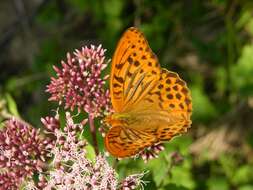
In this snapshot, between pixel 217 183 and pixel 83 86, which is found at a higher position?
pixel 83 86

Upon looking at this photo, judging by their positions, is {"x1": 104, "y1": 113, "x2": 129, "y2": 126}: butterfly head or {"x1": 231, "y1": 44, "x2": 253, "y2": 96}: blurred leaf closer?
{"x1": 104, "y1": 113, "x2": 129, "y2": 126}: butterfly head

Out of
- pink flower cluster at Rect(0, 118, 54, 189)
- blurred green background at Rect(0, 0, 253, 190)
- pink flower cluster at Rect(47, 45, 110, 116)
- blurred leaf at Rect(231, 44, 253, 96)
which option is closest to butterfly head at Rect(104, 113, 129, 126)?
pink flower cluster at Rect(47, 45, 110, 116)

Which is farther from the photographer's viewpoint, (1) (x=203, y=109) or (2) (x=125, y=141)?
(1) (x=203, y=109)

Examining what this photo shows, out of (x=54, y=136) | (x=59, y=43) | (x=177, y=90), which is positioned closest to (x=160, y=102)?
(x=177, y=90)

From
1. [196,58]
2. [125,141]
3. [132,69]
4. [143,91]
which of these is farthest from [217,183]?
[125,141]

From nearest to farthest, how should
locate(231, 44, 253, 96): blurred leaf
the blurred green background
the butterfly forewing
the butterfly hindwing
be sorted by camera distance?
1. the butterfly hindwing
2. the butterfly forewing
3. locate(231, 44, 253, 96): blurred leaf
4. the blurred green background

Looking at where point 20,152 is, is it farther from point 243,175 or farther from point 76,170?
point 243,175

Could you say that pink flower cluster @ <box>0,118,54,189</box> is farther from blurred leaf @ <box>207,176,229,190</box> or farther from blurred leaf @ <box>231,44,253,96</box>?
blurred leaf @ <box>231,44,253,96</box>

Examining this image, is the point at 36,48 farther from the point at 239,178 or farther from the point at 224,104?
the point at 239,178
